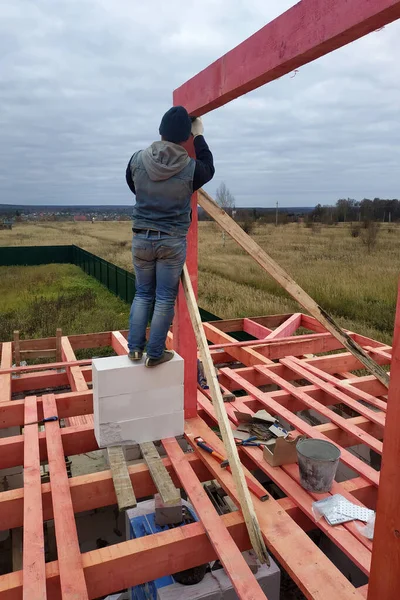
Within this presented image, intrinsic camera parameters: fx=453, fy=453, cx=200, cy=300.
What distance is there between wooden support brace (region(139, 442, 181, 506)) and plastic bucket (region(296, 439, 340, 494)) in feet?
2.80

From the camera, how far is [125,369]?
3385 millimetres

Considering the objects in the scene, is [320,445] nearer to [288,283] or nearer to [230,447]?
[230,447]

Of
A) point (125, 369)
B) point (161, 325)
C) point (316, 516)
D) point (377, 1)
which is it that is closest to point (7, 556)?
point (125, 369)

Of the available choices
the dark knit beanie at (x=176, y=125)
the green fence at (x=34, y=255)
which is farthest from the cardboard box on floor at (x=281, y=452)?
the green fence at (x=34, y=255)

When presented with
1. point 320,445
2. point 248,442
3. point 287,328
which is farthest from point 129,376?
point 287,328

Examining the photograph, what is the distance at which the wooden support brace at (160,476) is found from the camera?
114 inches

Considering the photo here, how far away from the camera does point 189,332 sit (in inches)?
154

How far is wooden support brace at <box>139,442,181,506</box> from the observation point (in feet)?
9.50

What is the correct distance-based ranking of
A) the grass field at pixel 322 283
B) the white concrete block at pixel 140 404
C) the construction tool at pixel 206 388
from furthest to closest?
the grass field at pixel 322 283 < the construction tool at pixel 206 388 < the white concrete block at pixel 140 404

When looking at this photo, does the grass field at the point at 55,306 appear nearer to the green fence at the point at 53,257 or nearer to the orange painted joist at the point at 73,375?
the green fence at the point at 53,257

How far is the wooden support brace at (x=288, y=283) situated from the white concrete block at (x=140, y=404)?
1.23 m

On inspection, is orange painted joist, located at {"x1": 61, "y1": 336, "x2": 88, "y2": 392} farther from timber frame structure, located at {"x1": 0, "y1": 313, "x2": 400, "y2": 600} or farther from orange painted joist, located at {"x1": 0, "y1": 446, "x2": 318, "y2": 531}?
orange painted joist, located at {"x1": 0, "y1": 446, "x2": 318, "y2": 531}

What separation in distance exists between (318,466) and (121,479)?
1305 millimetres

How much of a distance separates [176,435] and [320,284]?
1459 cm
